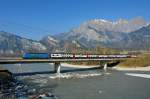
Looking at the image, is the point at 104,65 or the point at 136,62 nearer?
the point at 104,65

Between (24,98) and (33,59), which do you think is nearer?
(24,98)

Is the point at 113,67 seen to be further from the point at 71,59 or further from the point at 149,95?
the point at 149,95

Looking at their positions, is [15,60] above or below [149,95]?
above

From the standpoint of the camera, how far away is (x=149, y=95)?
70.6 m

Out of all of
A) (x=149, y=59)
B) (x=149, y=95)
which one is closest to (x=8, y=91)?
(x=149, y=95)

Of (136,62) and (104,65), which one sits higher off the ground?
(136,62)

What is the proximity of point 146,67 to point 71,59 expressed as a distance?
44.4 meters

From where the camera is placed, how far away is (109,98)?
66438 millimetres

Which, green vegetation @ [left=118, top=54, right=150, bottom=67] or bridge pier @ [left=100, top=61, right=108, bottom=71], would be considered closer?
green vegetation @ [left=118, top=54, right=150, bottom=67]

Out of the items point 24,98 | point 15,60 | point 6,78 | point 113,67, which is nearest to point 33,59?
point 15,60

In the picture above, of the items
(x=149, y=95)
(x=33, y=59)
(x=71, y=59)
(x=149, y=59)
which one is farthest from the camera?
(x=149, y=59)

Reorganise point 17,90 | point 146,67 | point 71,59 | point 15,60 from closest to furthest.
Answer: point 17,90
point 15,60
point 71,59
point 146,67

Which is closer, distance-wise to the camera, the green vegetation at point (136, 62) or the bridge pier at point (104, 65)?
the green vegetation at point (136, 62)

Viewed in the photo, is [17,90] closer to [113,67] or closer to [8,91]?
[8,91]
